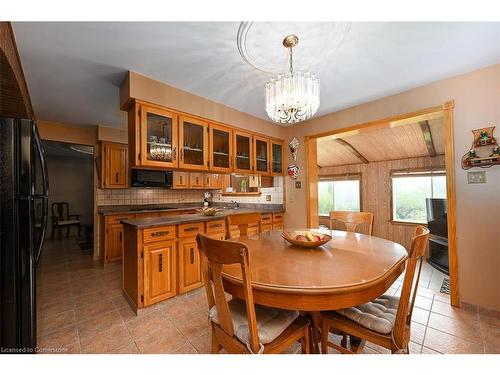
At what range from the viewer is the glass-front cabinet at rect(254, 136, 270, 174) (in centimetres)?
346

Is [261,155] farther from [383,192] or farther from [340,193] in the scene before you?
[340,193]

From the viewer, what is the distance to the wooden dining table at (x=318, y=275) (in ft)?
3.11

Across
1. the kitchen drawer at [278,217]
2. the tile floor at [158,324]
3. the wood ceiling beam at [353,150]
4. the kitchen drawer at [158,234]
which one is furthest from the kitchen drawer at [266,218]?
the wood ceiling beam at [353,150]

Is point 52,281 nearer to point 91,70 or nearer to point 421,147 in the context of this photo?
point 91,70

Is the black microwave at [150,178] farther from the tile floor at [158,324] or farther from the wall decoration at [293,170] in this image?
the wall decoration at [293,170]

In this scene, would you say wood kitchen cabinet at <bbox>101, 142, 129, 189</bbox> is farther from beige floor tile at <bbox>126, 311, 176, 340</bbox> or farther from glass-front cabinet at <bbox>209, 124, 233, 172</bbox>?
beige floor tile at <bbox>126, 311, 176, 340</bbox>

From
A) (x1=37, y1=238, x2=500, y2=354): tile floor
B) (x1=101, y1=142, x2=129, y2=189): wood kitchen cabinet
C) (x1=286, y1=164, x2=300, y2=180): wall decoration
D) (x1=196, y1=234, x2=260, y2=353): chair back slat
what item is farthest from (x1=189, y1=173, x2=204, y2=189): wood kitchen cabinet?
(x1=196, y1=234, x2=260, y2=353): chair back slat

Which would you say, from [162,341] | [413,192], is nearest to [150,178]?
[162,341]

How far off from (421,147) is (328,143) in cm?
169

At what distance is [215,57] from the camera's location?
1.88 m

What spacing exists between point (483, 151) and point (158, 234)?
10.9 ft

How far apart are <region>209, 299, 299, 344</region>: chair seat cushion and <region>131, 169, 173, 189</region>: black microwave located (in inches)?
129

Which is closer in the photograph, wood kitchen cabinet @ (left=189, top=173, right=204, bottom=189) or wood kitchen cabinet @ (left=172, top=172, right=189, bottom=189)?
wood kitchen cabinet @ (left=172, top=172, right=189, bottom=189)

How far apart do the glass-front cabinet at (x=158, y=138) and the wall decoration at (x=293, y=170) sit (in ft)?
6.54
